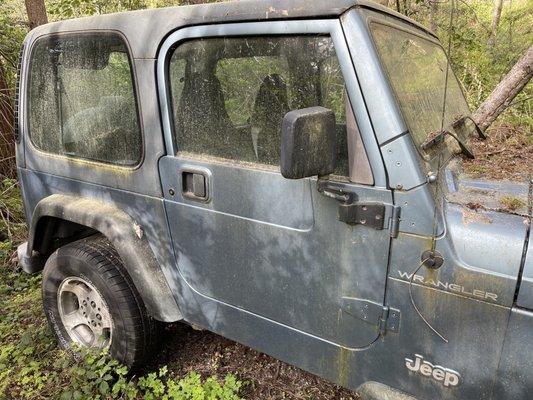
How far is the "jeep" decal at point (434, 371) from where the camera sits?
5.16 feet

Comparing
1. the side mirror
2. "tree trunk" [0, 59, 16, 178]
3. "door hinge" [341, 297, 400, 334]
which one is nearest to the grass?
"door hinge" [341, 297, 400, 334]

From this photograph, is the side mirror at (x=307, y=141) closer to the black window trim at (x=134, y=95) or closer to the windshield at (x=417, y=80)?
the windshield at (x=417, y=80)

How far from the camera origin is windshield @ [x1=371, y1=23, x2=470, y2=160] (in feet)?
5.49

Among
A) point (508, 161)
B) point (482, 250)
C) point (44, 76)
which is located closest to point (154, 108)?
point (44, 76)

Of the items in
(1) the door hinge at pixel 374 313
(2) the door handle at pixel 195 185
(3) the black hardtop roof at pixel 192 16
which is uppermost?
(3) the black hardtop roof at pixel 192 16

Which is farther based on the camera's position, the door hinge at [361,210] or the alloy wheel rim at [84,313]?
the alloy wheel rim at [84,313]

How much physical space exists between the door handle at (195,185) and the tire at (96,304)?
30.5 inches

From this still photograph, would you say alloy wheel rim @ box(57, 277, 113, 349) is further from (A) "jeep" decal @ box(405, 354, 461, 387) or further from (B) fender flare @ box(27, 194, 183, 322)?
(A) "jeep" decal @ box(405, 354, 461, 387)

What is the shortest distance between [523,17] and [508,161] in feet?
34.0

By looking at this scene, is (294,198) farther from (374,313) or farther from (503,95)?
(503,95)

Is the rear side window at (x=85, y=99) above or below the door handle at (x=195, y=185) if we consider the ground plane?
above

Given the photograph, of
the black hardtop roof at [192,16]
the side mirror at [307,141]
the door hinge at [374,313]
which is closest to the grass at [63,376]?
the door hinge at [374,313]

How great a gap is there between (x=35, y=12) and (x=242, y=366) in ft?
19.7

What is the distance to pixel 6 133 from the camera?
5.34 m
